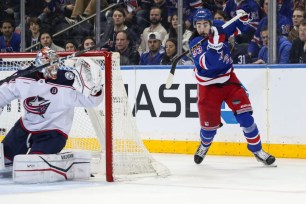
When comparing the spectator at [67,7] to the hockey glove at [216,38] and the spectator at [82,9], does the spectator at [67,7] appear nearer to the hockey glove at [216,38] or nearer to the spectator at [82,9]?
the spectator at [82,9]

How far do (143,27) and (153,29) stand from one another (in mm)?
147

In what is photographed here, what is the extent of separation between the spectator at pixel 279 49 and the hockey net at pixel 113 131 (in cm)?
183

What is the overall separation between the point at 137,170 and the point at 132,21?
2906mm

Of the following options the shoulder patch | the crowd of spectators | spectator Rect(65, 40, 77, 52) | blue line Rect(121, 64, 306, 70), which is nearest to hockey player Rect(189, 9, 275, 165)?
the crowd of spectators

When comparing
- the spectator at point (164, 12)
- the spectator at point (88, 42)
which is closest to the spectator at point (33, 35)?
the spectator at point (88, 42)

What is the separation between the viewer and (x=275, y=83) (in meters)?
8.02

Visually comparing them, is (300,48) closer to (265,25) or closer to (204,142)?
(265,25)

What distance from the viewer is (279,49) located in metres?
8.02

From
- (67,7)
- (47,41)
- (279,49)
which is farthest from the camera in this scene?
(67,7)

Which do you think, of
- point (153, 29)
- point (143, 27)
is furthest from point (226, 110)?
point (143, 27)

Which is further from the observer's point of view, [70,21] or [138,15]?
[70,21]

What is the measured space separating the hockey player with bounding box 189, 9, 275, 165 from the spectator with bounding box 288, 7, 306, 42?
0.67 m

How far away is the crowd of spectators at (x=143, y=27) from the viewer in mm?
8000

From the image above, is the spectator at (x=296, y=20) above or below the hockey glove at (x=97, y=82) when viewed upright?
above
